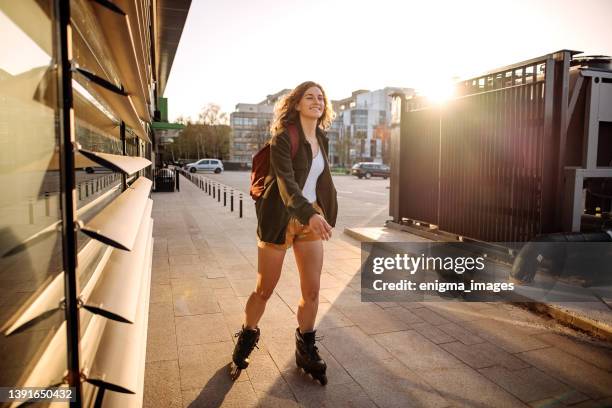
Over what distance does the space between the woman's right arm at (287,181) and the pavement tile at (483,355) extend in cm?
187

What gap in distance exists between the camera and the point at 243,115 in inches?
4486

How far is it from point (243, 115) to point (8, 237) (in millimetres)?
116024

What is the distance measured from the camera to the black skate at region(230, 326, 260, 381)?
127 inches

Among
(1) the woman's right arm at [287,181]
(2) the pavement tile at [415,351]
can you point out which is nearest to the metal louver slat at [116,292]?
(1) the woman's right arm at [287,181]

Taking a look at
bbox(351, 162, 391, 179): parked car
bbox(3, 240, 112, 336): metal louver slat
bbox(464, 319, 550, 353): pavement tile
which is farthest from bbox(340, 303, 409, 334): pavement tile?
bbox(351, 162, 391, 179): parked car

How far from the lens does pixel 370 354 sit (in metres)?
3.60

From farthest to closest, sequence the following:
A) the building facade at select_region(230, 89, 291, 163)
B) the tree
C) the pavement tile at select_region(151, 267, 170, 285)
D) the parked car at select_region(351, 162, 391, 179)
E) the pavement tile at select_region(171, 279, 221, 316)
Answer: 1. the building facade at select_region(230, 89, 291, 163)
2. the tree
3. the parked car at select_region(351, 162, 391, 179)
4. the pavement tile at select_region(151, 267, 170, 285)
5. the pavement tile at select_region(171, 279, 221, 316)

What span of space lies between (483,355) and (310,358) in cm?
150

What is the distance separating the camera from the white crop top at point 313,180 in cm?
316

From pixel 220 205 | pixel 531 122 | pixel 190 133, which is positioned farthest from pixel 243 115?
pixel 531 122

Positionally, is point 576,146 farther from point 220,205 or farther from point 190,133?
point 190,133

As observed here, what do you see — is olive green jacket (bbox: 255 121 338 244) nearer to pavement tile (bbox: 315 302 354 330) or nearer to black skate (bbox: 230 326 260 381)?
black skate (bbox: 230 326 260 381)

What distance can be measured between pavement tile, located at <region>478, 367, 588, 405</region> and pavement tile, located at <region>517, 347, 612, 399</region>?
0.09 m

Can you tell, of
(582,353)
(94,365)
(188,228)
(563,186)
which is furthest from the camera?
(188,228)
